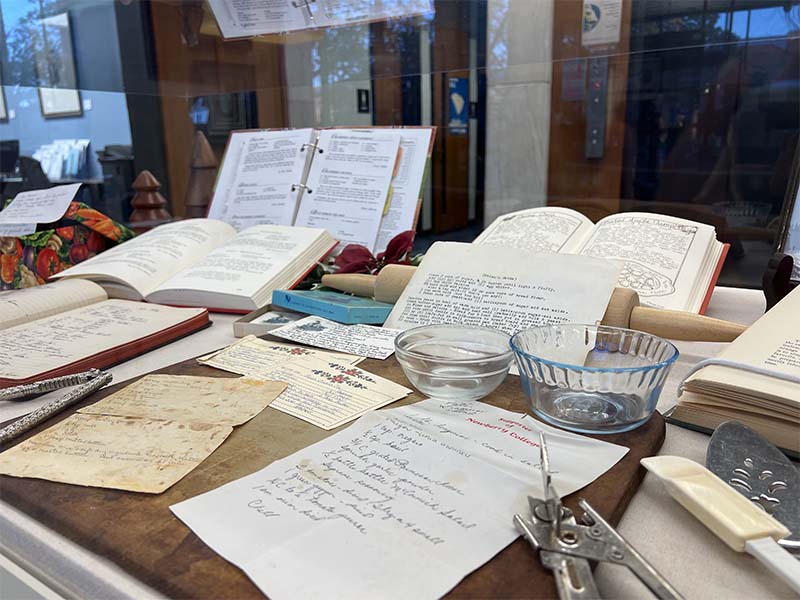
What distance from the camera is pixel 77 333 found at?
0.76 m

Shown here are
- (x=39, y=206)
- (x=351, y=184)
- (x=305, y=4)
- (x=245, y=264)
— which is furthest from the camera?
(x=305, y=4)

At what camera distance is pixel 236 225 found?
4.17 feet

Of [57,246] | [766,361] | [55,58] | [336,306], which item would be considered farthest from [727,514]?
[55,58]

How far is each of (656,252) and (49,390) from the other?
30.0 inches

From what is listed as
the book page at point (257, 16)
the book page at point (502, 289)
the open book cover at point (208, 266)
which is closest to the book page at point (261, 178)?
the open book cover at point (208, 266)

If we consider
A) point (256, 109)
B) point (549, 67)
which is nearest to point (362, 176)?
point (256, 109)

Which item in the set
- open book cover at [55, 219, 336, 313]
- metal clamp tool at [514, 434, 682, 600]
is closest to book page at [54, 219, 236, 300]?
open book cover at [55, 219, 336, 313]

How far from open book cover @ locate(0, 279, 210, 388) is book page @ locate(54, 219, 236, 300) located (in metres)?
0.04

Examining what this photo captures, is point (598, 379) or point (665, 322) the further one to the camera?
point (665, 322)

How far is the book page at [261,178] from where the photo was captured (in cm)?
125

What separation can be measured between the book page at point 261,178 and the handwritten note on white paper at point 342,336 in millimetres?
490

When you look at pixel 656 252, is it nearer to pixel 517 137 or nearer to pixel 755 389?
pixel 755 389

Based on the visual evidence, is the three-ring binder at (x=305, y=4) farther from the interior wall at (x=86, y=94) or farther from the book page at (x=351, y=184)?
the interior wall at (x=86, y=94)

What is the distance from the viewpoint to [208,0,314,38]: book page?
1.33 metres
